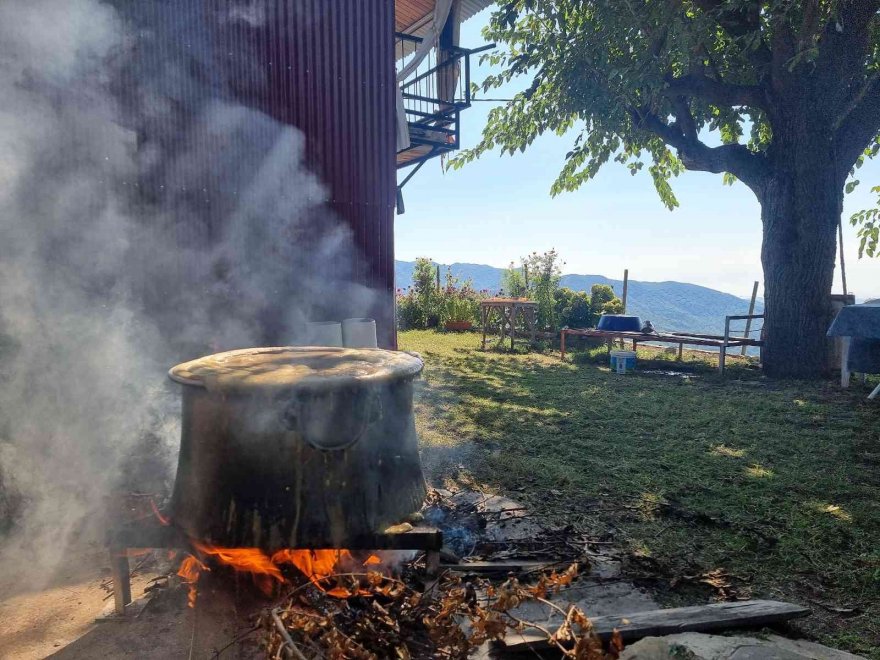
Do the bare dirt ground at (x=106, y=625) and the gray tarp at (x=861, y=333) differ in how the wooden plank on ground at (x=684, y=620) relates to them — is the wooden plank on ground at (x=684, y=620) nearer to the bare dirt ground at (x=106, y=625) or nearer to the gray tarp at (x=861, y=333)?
the bare dirt ground at (x=106, y=625)

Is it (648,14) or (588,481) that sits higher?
(648,14)

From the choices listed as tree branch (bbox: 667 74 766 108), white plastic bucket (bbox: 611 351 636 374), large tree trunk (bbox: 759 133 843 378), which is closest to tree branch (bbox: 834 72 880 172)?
large tree trunk (bbox: 759 133 843 378)

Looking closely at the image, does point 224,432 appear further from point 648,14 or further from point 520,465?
point 648,14

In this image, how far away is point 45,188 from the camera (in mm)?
5387

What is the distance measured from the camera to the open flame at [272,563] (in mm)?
2738

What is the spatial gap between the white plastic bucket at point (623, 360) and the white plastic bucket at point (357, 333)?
576 centimetres

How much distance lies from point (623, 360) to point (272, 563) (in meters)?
8.99

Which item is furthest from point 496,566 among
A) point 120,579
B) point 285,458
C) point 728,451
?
point 728,451

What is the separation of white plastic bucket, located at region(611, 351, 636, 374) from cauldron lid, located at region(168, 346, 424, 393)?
316 inches

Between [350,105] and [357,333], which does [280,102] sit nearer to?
[350,105]

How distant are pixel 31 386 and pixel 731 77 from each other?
43.6 feet

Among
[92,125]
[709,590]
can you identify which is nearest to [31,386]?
[92,125]

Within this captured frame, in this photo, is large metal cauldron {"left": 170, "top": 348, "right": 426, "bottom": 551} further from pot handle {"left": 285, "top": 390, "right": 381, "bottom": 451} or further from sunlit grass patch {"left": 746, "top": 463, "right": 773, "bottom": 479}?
sunlit grass patch {"left": 746, "top": 463, "right": 773, "bottom": 479}

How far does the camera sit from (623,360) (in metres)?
10.5
